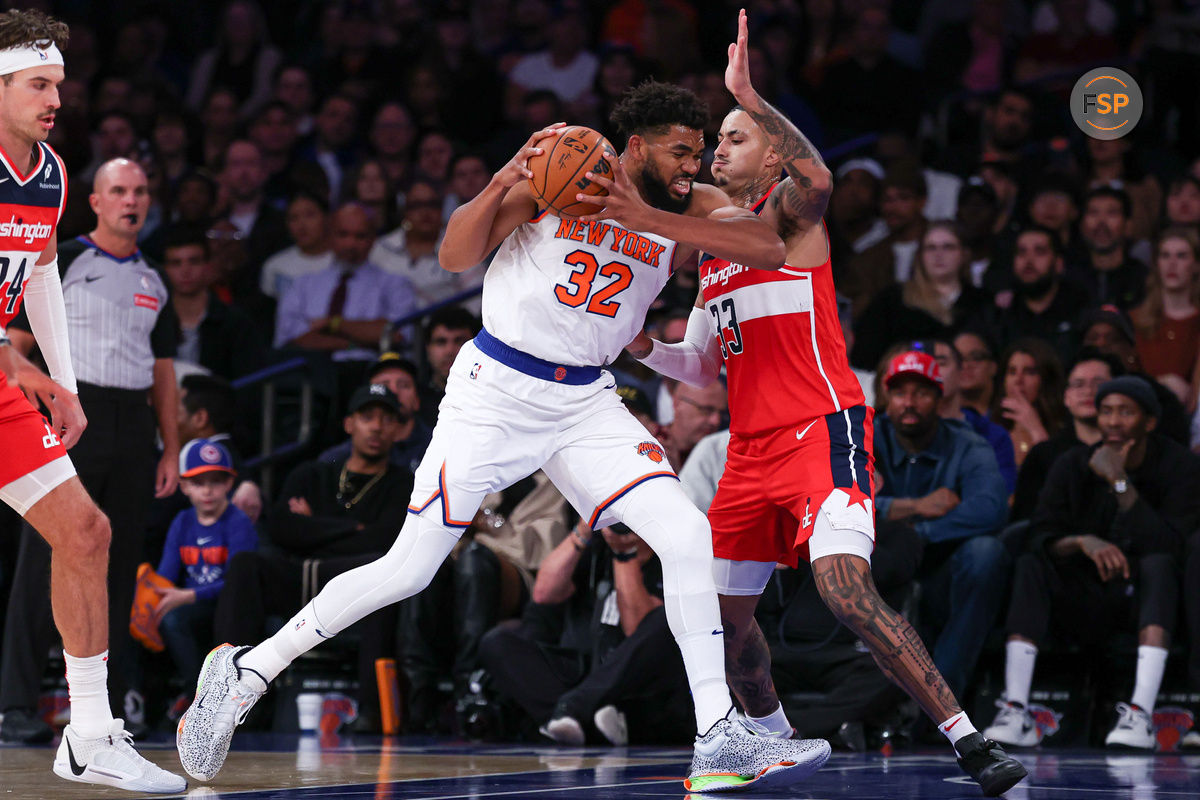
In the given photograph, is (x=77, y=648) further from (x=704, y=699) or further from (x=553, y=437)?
(x=704, y=699)

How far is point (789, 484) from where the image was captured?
18.1 ft

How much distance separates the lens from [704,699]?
517 centimetres

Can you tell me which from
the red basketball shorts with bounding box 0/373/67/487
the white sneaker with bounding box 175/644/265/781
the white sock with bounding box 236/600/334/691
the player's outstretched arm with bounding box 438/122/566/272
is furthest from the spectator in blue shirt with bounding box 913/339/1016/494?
the red basketball shorts with bounding box 0/373/67/487

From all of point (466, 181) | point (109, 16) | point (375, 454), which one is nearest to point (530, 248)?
point (375, 454)

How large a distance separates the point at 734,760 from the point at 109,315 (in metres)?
4.15

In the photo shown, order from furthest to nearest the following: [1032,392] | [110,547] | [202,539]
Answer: [1032,392] → [202,539] → [110,547]

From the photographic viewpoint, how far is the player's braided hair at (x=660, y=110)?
5.39 m

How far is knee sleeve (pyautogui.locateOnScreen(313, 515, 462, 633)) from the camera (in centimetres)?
530

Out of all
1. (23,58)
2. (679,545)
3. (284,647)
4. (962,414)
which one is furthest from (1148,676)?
(23,58)

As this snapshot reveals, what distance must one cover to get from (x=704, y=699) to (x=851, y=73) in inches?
346

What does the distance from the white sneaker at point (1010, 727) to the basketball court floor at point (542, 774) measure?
10.7 inches

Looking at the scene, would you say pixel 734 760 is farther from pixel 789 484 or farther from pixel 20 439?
pixel 20 439

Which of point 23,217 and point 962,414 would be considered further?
point 962,414

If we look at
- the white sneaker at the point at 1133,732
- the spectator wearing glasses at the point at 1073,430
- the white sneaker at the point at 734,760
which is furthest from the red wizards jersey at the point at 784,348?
the spectator wearing glasses at the point at 1073,430
